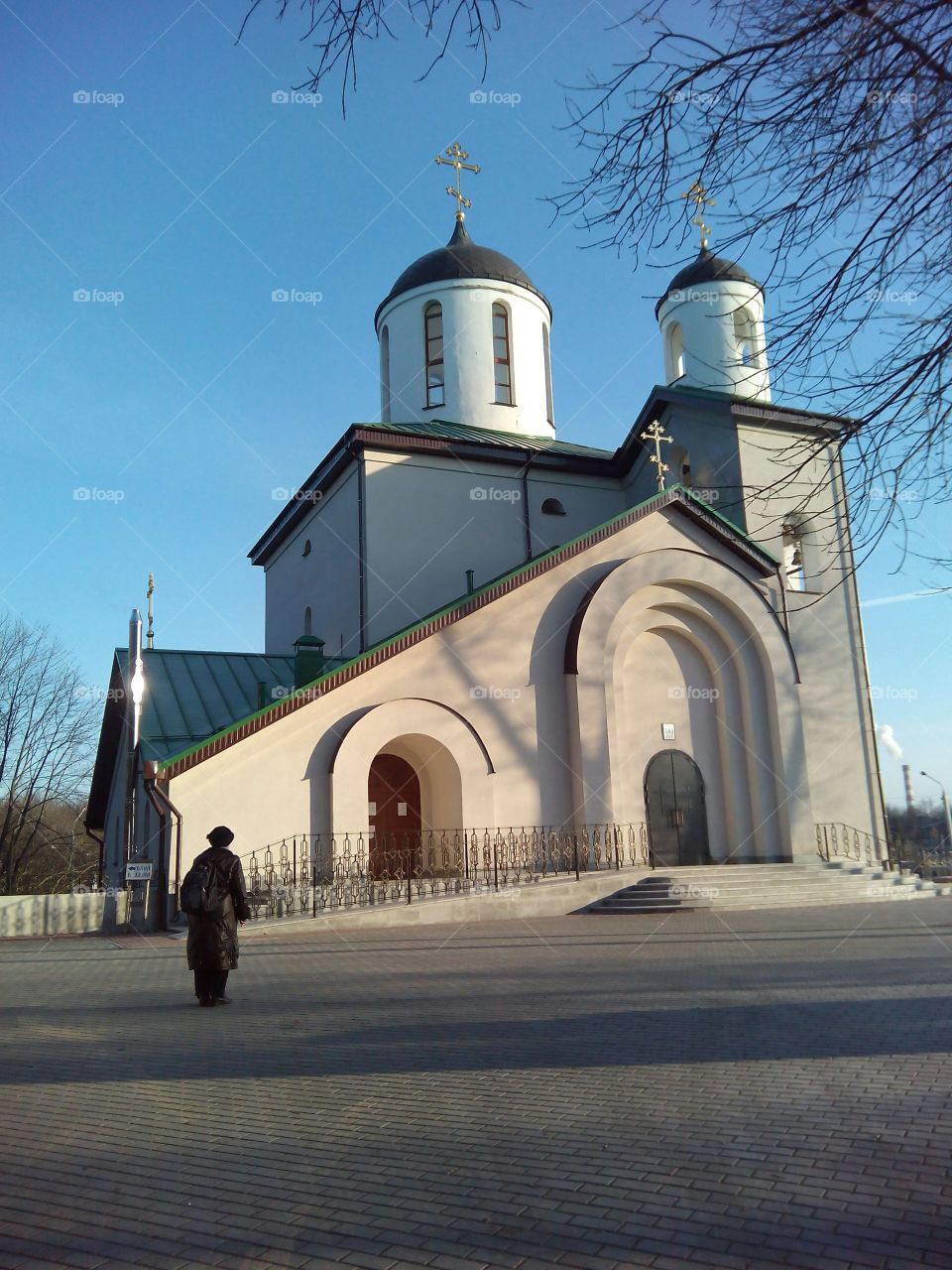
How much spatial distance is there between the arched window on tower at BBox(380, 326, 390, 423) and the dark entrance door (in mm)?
11721

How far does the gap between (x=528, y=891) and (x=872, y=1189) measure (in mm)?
A: 12148

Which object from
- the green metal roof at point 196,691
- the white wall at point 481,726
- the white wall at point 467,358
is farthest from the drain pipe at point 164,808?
the white wall at point 467,358

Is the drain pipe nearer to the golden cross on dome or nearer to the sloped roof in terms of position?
the sloped roof

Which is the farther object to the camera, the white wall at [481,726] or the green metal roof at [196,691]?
the green metal roof at [196,691]

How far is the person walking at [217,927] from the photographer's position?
860 cm

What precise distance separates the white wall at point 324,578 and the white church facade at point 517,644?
0.11 meters

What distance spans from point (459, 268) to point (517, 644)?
37.9 feet

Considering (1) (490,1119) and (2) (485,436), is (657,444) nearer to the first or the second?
(2) (485,436)

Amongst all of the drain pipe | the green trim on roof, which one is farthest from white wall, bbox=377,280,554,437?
the drain pipe

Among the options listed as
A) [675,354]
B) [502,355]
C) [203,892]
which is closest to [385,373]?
[502,355]

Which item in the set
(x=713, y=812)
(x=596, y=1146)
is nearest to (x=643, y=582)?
(x=713, y=812)

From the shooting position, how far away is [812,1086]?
5.37m

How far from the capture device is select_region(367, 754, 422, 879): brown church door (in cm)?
1838

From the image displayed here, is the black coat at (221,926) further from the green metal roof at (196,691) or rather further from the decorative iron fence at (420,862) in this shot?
the green metal roof at (196,691)
